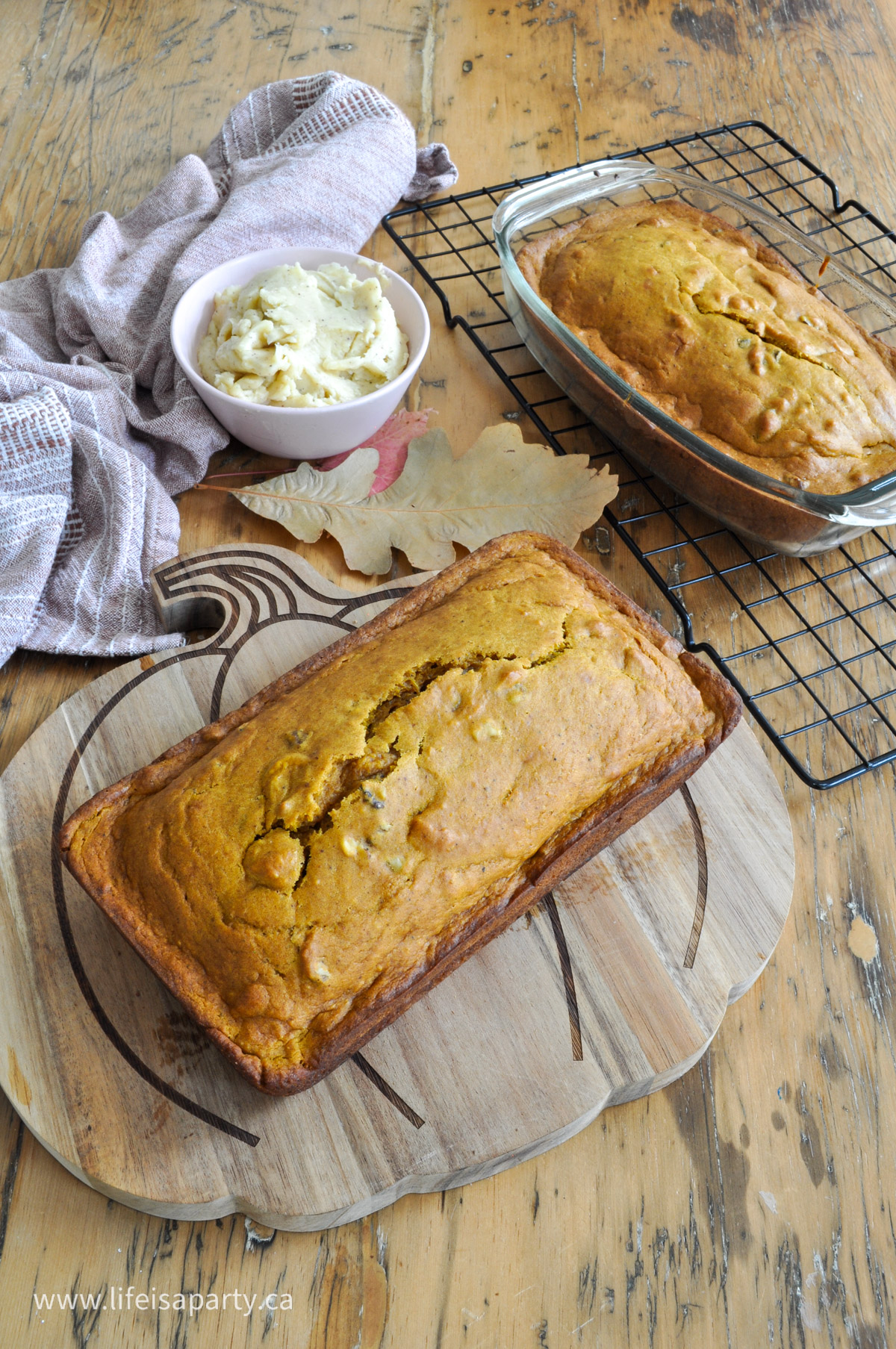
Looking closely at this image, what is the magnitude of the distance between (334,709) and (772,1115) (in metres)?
1.00

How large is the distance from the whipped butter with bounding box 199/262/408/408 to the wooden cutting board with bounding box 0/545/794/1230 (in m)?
0.67

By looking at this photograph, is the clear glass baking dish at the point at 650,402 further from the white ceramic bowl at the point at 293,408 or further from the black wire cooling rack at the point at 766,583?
the white ceramic bowl at the point at 293,408

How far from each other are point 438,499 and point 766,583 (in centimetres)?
79

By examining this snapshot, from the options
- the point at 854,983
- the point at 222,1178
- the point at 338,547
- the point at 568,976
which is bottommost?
the point at 854,983

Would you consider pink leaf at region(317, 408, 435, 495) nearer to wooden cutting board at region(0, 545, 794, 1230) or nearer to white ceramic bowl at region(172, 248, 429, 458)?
white ceramic bowl at region(172, 248, 429, 458)

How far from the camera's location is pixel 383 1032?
1570mm

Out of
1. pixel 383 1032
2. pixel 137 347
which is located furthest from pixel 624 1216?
pixel 137 347

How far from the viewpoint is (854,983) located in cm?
176

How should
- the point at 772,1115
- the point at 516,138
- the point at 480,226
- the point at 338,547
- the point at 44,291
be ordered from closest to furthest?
the point at 772,1115 < the point at 338,547 < the point at 44,291 < the point at 480,226 < the point at 516,138

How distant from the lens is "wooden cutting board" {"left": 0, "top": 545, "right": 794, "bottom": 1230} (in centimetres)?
145

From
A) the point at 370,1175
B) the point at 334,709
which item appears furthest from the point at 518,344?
the point at 370,1175

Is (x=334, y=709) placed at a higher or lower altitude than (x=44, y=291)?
lower

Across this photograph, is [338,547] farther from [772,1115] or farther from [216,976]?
[772,1115]

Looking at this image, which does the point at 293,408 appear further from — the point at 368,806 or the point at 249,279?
the point at 368,806
